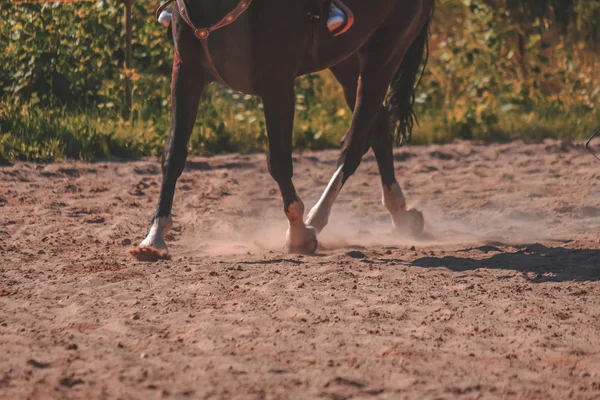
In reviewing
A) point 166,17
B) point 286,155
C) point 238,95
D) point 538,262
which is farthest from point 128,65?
point 538,262

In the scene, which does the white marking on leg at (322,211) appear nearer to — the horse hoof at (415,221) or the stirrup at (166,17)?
the horse hoof at (415,221)

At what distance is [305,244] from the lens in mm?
6008

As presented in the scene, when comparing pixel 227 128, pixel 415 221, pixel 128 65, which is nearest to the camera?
pixel 415 221

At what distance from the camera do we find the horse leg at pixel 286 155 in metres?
5.74

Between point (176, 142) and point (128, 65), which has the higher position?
point (128, 65)

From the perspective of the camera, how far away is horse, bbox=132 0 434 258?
220 inches

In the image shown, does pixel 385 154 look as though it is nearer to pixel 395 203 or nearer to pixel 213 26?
pixel 395 203

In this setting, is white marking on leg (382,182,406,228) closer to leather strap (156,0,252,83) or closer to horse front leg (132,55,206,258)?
horse front leg (132,55,206,258)

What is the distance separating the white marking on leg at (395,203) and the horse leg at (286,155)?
101cm

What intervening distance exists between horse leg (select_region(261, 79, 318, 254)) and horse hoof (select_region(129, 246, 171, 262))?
27.4 inches

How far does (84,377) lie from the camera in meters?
3.71

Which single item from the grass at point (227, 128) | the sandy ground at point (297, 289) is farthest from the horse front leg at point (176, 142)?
the grass at point (227, 128)

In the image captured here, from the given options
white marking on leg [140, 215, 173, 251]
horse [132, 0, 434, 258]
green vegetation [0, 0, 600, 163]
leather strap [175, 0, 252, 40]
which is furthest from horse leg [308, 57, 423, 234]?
green vegetation [0, 0, 600, 163]

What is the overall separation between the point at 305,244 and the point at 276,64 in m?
0.97
